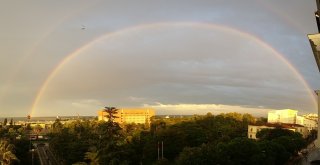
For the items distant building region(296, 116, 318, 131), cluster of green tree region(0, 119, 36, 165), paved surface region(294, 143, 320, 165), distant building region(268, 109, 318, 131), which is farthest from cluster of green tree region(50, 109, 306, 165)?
distant building region(268, 109, 318, 131)

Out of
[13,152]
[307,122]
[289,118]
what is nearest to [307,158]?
[13,152]

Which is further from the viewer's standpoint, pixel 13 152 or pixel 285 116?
pixel 285 116

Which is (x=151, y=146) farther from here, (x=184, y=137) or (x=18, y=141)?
(x=18, y=141)

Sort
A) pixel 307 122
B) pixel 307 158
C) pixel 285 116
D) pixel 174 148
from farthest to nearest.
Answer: pixel 285 116, pixel 307 122, pixel 174 148, pixel 307 158

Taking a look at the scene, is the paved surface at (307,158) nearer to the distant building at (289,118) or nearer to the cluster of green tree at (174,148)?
the cluster of green tree at (174,148)

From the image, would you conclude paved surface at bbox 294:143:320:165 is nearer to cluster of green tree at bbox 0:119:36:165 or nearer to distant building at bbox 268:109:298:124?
cluster of green tree at bbox 0:119:36:165

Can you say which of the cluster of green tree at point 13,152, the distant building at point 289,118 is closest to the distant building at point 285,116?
the distant building at point 289,118

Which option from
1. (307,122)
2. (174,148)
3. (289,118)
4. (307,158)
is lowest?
(307,158)

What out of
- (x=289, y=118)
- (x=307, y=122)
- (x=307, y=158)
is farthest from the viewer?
(x=289, y=118)

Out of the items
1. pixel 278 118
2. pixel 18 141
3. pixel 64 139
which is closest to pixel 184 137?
pixel 64 139

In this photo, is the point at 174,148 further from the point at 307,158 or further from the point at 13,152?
the point at 13,152

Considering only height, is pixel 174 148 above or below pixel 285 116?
below
